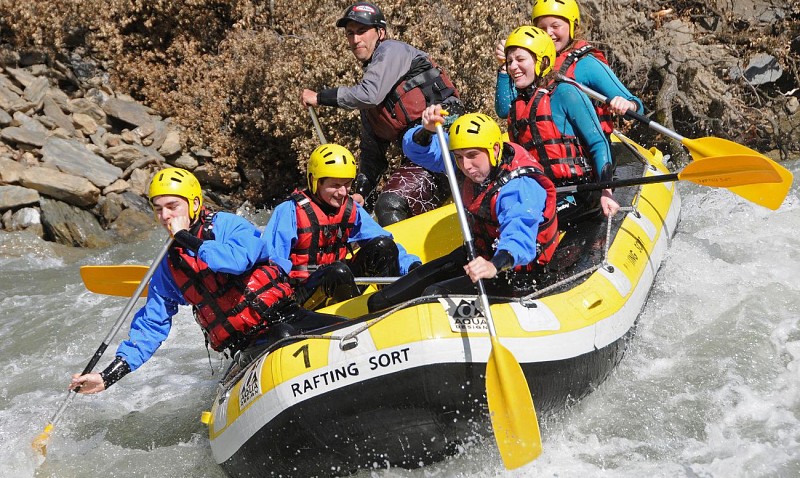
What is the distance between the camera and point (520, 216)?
4.05 metres

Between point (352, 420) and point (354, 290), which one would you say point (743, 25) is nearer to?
point (354, 290)

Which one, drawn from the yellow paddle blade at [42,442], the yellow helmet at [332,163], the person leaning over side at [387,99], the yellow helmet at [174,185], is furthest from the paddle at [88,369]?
the person leaning over side at [387,99]

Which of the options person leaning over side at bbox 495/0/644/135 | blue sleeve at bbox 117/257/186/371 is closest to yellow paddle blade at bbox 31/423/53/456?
blue sleeve at bbox 117/257/186/371

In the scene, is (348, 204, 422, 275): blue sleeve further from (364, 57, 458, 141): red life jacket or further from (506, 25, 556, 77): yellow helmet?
(506, 25, 556, 77): yellow helmet

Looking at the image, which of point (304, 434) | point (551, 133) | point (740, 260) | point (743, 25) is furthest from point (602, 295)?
point (743, 25)

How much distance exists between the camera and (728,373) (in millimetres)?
5066

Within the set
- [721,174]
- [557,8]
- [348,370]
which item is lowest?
[721,174]

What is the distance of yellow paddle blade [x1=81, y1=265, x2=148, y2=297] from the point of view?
5238 millimetres

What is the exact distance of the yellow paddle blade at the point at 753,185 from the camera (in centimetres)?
523

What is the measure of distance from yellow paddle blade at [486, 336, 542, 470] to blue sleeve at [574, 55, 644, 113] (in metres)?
2.60

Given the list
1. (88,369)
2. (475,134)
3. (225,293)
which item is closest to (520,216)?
(475,134)

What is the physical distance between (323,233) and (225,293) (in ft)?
2.24

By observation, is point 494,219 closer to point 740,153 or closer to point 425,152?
point 425,152

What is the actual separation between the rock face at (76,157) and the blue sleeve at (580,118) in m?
6.06
